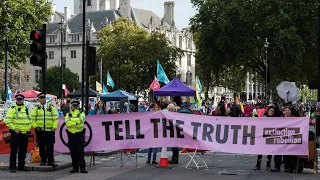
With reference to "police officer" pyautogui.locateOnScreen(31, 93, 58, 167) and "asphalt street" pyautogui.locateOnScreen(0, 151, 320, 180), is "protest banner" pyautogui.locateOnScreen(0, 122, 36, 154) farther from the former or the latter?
"police officer" pyautogui.locateOnScreen(31, 93, 58, 167)

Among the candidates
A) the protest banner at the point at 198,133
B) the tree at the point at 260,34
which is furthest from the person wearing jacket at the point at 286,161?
the tree at the point at 260,34

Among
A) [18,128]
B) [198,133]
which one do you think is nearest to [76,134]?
[18,128]

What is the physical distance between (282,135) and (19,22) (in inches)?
1807

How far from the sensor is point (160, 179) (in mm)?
13578

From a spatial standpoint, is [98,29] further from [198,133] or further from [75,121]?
[75,121]

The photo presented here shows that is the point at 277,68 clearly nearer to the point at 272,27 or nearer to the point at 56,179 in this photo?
the point at 272,27

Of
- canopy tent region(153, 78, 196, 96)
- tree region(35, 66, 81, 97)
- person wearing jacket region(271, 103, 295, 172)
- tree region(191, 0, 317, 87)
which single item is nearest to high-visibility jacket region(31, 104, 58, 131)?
person wearing jacket region(271, 103, 295, 172)

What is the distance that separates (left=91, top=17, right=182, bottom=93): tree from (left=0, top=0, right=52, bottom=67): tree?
1844 cm

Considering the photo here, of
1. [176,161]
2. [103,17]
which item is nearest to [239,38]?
[176,161]

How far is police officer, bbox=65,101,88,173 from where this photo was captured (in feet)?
48.2

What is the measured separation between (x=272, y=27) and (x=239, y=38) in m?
3.82

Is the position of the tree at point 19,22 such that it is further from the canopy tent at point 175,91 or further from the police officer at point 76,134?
the police officer at point 76,134

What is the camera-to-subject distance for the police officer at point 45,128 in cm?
1518

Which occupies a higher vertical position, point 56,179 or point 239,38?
point 239,38
